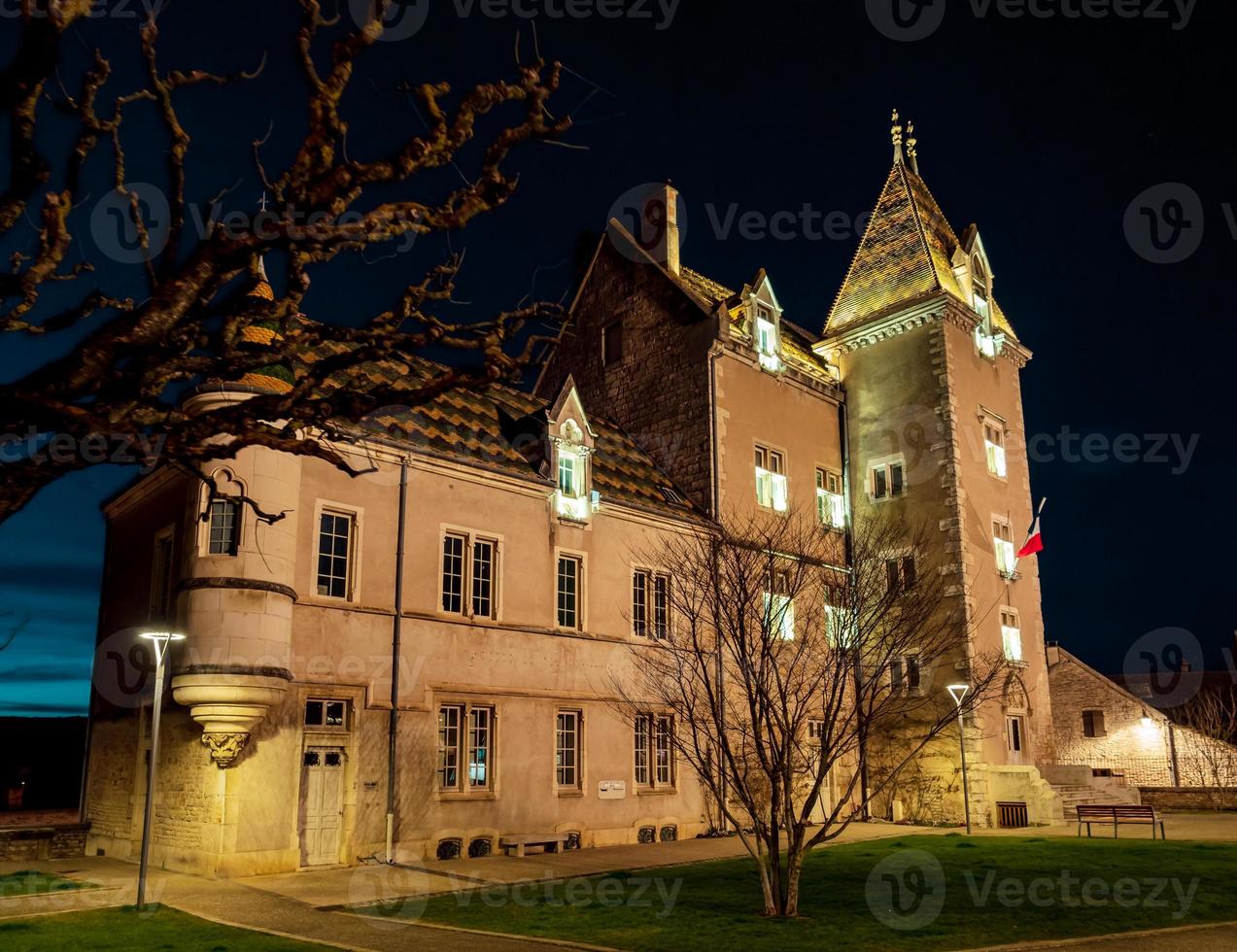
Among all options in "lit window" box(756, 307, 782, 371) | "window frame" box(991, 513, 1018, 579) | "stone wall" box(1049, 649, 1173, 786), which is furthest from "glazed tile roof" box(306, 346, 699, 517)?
"stone wall" box(1049, 649, 1173, 786)

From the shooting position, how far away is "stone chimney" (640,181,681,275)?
35.0 m

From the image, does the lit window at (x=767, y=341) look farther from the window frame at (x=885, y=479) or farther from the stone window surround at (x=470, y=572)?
the stone window surround at (x=470, y=572)

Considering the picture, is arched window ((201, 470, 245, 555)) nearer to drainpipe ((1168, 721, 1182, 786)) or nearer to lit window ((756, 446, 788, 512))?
lit window ((756, 446, 788, 512))

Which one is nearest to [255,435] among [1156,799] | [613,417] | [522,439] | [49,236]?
[49,236]

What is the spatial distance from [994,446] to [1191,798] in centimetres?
1552

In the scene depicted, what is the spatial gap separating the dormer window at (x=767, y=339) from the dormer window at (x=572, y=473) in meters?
8.90

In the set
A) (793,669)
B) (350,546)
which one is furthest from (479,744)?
(793,669)

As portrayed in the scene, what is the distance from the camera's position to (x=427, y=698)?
21.8 m

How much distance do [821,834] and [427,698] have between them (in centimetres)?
1019

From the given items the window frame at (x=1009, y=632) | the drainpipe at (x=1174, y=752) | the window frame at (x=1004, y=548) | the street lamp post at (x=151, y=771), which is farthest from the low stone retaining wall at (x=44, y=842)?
the drainpipe at (x=1174, y=752)

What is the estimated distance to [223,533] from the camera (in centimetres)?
1969

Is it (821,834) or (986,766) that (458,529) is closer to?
(821,834)

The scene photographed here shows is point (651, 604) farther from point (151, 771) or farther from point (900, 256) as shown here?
point (900, 256)

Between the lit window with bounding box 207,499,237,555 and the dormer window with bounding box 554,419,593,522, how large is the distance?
→ 8092mm
